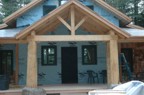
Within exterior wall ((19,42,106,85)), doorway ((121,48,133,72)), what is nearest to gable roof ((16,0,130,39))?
exterior wall ((19,42,106,85))

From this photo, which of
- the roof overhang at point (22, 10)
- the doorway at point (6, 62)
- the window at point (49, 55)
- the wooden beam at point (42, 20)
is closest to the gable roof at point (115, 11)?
the roof overhang at point (22, 10)

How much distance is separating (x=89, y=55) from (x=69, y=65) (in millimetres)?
1352

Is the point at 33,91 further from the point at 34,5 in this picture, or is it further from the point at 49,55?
the point at 34,5

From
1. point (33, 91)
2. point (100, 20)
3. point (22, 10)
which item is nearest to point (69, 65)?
point (22, 10)

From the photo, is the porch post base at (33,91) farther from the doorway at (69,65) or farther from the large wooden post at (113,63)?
the doorway at (69,65)

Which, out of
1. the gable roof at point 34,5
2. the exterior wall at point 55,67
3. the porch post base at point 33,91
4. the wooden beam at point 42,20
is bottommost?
the porch post base at point 33,91

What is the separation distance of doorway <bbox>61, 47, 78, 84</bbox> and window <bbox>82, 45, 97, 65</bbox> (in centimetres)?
54

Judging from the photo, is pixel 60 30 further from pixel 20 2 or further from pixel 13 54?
pixel 20 2

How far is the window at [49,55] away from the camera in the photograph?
62.8 feet

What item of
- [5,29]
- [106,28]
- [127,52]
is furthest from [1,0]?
[106,28]

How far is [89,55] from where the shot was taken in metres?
19.5

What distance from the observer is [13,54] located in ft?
63.7

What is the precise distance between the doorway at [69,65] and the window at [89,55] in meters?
0.54

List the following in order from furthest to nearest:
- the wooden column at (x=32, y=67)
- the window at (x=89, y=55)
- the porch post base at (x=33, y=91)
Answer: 1. the window at (x=89, y=55)
2. the wooden column at (x=32, y=67)
3. the porch post base at (x=33, y=91)
